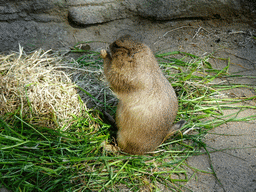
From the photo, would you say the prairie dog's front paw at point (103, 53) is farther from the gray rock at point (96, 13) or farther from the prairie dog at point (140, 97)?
the gray rock at point (96, 13)

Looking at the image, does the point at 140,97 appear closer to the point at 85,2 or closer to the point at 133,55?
the point at 133,55

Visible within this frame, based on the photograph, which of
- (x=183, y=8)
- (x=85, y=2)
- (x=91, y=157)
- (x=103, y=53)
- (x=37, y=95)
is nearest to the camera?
(x=91, y=157)

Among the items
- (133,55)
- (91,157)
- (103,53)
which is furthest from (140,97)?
(91,157)

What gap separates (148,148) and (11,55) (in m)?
2.14

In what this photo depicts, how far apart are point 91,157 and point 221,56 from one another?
2.57 m

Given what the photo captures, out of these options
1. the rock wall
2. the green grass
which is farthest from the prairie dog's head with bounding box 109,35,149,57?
the rock wall

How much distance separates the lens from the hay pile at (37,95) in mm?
2537

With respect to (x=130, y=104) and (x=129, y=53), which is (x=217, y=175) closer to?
(x=130, y=104)

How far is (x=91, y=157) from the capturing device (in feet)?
7.20

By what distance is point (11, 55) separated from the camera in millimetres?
3100

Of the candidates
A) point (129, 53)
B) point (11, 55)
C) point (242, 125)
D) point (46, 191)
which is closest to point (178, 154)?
point (242, 125)

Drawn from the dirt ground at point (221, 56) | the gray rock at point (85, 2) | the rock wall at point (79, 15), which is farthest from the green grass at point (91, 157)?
the gray rock at point (85, 2)

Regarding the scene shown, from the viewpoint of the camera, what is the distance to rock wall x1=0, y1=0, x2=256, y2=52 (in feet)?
11.5

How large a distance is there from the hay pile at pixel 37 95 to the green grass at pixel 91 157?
0.11 m
